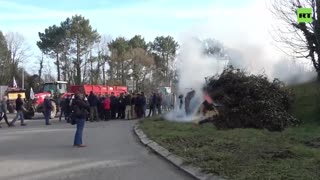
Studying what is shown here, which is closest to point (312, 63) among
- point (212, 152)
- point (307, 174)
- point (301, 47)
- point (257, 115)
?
point (301, 47)

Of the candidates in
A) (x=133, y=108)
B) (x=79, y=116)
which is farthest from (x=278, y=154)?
(x=133, y=108)

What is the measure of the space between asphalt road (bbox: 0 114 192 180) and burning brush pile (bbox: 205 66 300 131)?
4.30 meters

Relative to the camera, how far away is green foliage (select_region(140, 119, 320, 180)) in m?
10.1

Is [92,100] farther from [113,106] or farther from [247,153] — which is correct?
[247,153]

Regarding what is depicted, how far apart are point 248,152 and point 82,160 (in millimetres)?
3995

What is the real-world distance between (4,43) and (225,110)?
3159 inches

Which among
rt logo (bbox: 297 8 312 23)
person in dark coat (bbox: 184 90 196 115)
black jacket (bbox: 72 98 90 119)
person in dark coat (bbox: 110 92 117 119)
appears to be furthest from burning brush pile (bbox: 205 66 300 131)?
person in dark coat (bbox: 110 92 117 119)

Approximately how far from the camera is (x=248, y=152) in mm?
12758

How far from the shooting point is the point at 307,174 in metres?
9.73

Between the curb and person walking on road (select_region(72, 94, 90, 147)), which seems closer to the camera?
the curb

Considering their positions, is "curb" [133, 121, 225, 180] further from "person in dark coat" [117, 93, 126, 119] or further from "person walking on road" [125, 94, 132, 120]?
→ "person in dark coat" [117, 93, 126, 119]

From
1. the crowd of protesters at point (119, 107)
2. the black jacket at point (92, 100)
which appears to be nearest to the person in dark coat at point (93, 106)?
the black jacket at point (92, 100)

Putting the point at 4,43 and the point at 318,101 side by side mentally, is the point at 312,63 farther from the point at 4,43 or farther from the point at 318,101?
the point at 4,43

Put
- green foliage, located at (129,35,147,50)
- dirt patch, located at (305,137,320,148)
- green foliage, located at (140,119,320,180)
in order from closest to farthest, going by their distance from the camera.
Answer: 1. green foliage, located at (140,119,320,180)
2. dirt patch, located at (305,137,320,148)
3. green foliage, located at (129,35,147,50)
